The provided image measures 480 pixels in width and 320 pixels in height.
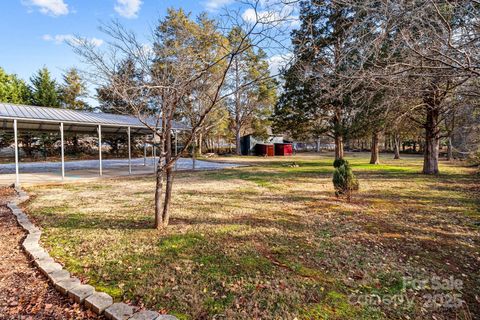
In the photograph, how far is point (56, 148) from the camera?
71.1 feet

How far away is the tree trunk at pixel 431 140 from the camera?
34.7 ft

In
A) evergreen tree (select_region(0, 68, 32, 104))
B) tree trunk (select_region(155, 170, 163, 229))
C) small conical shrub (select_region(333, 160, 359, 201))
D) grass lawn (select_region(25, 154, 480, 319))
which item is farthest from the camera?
evergreen tree (select_region(0, 68, 32, 104))

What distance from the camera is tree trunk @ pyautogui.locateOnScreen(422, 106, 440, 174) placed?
34.7 feet

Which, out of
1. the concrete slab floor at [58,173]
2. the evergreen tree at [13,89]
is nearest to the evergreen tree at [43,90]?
the evergreen tree at [13,89]

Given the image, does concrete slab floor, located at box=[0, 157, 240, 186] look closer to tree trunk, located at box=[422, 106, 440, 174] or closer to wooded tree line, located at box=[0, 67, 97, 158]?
wooded tree line, located at box=[0, 67, 97, 158]

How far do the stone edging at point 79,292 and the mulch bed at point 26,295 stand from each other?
50 millimetres

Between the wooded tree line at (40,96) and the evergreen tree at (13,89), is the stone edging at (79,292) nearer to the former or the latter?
the wooded tree line at (40,96)

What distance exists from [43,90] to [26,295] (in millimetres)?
24749

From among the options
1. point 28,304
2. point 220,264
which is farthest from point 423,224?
point 28,304

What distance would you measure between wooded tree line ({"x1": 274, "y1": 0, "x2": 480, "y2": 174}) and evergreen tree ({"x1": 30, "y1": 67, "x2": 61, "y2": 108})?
19064 mm

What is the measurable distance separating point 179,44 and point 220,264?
14.0ft

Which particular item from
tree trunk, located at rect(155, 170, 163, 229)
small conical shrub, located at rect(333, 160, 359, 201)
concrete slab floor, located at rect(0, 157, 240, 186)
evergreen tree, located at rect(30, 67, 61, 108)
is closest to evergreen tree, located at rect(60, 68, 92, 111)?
evergreen tree, located at rect(30, 67, 61, 108)

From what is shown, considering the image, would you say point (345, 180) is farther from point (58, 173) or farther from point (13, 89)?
point (13, 89)

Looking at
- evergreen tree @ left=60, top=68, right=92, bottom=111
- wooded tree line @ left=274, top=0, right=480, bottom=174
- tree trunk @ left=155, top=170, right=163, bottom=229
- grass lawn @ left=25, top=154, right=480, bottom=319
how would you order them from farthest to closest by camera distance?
evergreen tree @ left=60, top=68, right=92, bottom=111 → tree trunk @ left=155, top=170, right=163, bottom=229 → wooded tree line @ left=274, top=0, right=480, bottom=174 → grass lawn @ left=25, top=154, right=480, bottom=319
